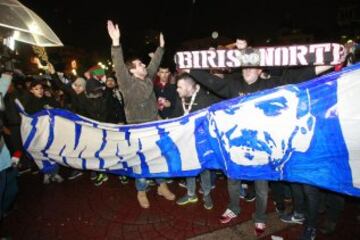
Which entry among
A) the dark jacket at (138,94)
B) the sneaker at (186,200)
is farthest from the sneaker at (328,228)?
the dark jacket at (138,94)

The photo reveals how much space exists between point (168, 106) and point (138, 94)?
1.24 m

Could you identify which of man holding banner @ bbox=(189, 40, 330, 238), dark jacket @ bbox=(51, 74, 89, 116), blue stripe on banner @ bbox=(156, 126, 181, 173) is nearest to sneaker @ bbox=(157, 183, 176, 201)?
blue stripe on banner @ bbox=(156, 126, 181, 173)

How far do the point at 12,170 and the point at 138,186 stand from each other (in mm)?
1932

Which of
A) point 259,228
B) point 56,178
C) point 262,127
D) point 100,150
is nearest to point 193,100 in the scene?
point 262,127

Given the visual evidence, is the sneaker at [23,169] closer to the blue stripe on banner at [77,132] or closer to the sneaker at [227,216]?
the blue stripe on banner at [77,132]

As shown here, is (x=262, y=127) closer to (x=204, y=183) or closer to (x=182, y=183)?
(x=204, y=183)

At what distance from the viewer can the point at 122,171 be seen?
4887 millimetres

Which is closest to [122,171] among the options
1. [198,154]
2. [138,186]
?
[138,186]

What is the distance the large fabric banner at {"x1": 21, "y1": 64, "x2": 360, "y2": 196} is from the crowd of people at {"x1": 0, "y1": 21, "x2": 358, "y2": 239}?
1.04 ft

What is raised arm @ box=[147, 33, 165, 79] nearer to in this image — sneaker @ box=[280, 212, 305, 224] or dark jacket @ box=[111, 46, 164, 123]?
dark jacket @ box=[111, 46, 164, 123]

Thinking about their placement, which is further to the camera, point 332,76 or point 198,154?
point 198,154

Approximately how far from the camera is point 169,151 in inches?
173

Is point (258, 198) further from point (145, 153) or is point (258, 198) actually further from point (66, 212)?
point (66, 212)

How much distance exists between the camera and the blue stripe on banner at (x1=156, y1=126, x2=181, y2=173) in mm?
4336
